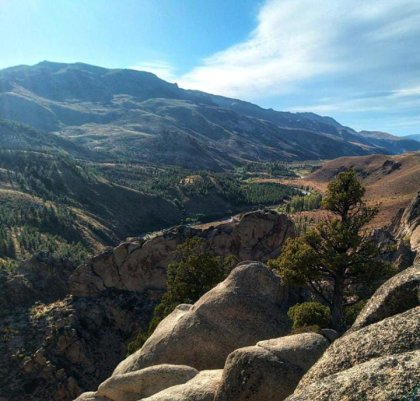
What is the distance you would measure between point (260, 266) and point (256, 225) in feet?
172

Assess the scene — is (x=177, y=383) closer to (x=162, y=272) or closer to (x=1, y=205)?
(x=162, y=272)

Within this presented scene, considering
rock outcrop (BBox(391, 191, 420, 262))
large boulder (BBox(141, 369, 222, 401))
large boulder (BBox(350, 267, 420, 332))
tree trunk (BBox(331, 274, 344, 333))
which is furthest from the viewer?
rock outcrop (BBox(391, 191, 420, 262))

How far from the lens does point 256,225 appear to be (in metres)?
88.2

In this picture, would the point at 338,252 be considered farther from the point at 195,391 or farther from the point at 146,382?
the point at 195,391

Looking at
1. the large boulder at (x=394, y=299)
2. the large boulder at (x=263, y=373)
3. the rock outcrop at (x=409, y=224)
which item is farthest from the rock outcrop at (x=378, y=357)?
the rock outcrop at (x=409, y=224)

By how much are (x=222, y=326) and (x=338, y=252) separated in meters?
12.5

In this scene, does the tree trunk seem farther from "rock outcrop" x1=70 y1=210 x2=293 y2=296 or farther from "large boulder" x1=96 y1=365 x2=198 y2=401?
"rock outcrop" x1=70 y1=210 x2=293 y2=296

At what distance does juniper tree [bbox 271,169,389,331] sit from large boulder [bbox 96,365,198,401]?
46.2 feet

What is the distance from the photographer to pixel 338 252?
37375mm

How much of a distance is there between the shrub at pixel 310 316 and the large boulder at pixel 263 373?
14102 millimetres

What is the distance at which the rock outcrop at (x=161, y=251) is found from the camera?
8125 centimetres

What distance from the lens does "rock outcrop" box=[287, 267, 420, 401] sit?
40.0 ft

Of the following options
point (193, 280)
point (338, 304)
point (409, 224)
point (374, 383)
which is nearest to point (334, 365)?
point (374, 383)

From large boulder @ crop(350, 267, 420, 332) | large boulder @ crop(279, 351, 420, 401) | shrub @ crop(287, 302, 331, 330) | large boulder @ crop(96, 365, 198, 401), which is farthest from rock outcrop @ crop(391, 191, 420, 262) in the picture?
large boulder @ crop(279, 351, 420, 401)
